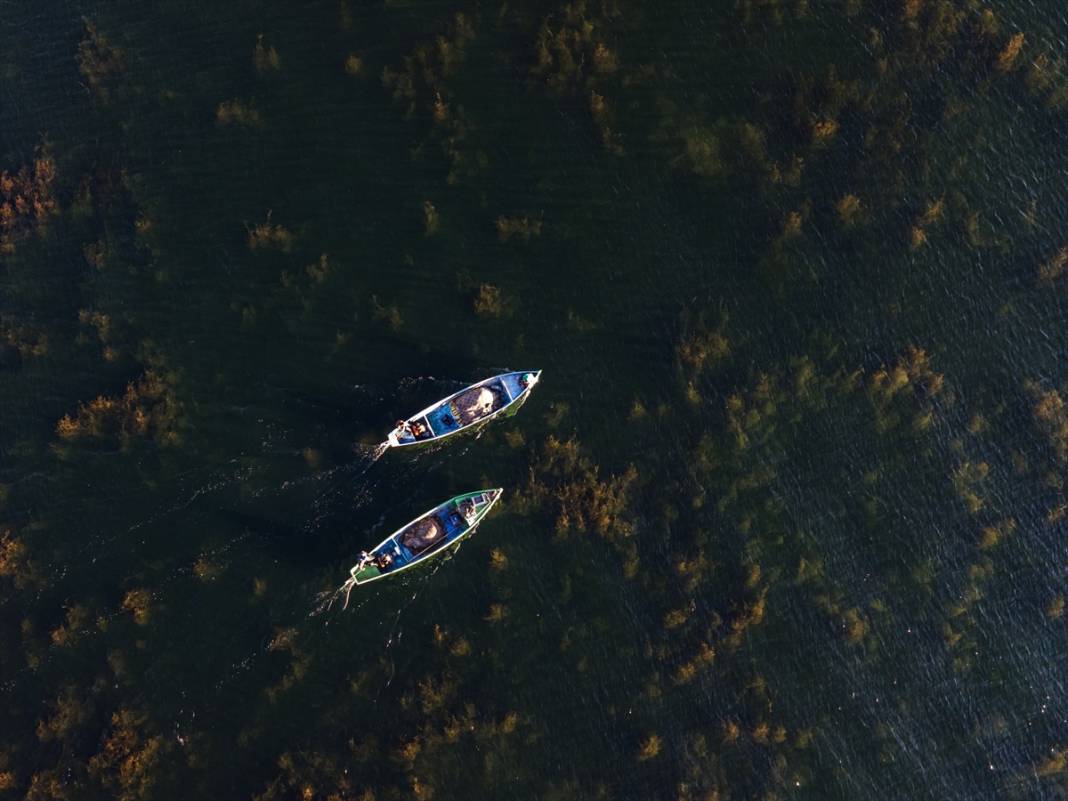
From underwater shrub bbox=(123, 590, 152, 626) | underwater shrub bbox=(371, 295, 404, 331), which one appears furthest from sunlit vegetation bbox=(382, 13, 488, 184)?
underwater shrub bbox=(123, 590, 152, 626)

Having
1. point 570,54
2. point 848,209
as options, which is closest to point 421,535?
point 570,54

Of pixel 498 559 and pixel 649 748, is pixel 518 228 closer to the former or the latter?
pixel 498 559

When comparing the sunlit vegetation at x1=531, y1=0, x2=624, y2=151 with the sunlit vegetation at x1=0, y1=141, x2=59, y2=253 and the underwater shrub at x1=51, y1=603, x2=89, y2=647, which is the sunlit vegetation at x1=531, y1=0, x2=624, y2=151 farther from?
the underwater shrub at x1=51, y1=603, x2=89, y2=647

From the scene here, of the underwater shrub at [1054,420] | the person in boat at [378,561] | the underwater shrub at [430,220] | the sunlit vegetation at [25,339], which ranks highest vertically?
the underwater shrub at [1054,420]

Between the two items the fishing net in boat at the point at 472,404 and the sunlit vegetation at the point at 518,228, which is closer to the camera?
the fishing net in boat at the point at 472,404

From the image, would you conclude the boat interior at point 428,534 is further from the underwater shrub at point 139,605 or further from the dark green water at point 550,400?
the underwater shrub at point 139,605

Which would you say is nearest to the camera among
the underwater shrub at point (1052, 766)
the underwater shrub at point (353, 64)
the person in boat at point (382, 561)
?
the underwater shrub at point (1052, 766)

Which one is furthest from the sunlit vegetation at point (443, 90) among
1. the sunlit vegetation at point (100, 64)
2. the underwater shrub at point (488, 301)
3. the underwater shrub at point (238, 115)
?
the sunlit vegetation at point (100, 64)

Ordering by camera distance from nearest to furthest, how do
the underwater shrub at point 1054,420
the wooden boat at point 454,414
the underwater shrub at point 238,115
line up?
the wooden boat at point 454,414 < the underwater shrub at point 1054,420 < the underwater shrub at point 238,115

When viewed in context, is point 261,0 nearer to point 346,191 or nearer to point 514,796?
point 346,191
